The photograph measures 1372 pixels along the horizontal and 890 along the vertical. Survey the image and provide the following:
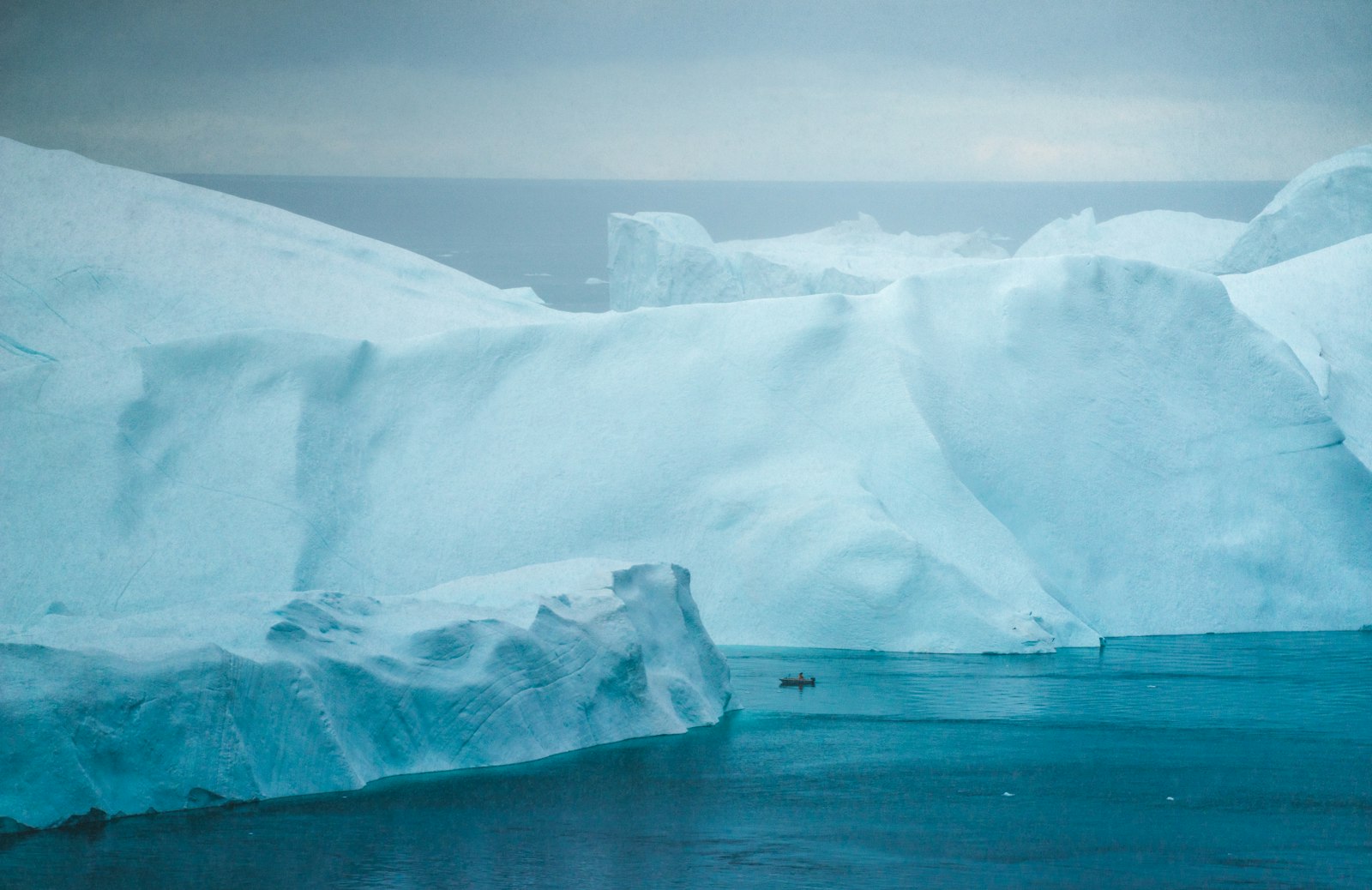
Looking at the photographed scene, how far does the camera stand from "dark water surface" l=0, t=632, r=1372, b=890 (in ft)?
28.2

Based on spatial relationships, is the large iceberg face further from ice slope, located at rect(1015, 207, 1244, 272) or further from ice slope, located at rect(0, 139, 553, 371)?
ice slope, located at rect(1015, 207, 1244, 272)

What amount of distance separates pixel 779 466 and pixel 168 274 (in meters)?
8.62

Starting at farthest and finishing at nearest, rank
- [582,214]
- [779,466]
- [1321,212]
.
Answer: [582,214]
[1321,212]
[779,466]

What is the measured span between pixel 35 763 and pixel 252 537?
740cm

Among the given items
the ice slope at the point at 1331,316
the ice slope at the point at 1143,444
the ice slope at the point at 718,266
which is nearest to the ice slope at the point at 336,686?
the ice slope at the point at 1143,444

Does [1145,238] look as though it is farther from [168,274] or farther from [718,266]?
[168,274]

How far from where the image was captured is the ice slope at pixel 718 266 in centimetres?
3378

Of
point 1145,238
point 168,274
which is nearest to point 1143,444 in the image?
point 168,274

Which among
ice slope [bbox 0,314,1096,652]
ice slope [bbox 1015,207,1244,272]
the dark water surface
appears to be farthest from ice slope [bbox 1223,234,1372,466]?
ice slope [bbox 1015,207,1244,272]

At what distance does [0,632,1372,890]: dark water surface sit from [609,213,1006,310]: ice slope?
64.5ft

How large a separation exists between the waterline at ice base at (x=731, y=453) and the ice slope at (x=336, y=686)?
646mm

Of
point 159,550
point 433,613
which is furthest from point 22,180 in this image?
point 433,613

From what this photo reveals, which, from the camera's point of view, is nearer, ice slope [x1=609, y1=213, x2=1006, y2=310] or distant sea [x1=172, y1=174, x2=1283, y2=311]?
ice slope [x1=609, y1=213, x2=1006, y2=310]

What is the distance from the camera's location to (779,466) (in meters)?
17.1
